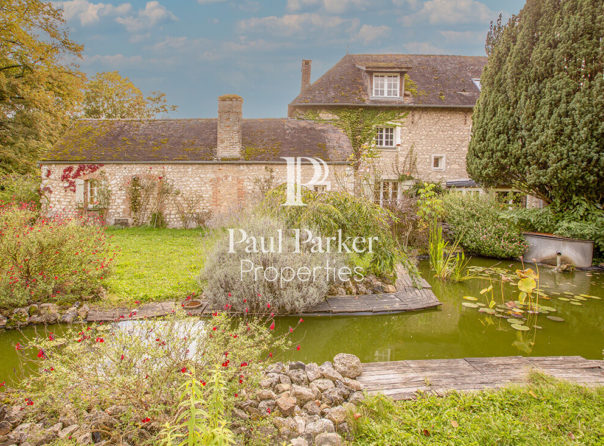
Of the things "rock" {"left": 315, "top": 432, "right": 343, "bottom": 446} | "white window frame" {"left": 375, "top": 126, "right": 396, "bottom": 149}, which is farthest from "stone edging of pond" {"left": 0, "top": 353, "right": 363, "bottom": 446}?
"white window frame" {"left": 375, "top": 126, "right": 396, "bottom": 149}

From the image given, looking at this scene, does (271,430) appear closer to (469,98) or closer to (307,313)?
(307,313)

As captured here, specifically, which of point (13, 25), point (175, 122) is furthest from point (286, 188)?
point (13, 25)

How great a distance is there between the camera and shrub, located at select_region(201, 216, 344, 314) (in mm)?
5250

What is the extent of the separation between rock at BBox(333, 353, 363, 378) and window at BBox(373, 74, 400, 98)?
16361mm

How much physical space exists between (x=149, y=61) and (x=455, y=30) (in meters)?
17.3

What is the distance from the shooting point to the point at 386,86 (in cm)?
1756

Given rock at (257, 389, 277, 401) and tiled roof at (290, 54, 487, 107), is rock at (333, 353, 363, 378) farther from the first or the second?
tiled roof at (290, 54, 487, 107)

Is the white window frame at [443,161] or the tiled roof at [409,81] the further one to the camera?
the white window frame at [443,161]

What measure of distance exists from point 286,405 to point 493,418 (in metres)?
1.58

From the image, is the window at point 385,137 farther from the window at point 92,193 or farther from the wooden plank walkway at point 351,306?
the window at point 92,193

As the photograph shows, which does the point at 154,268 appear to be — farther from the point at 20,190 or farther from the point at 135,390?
the point at 20,190

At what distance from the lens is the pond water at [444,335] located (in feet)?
14.1

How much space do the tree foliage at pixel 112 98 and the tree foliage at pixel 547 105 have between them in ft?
83.7

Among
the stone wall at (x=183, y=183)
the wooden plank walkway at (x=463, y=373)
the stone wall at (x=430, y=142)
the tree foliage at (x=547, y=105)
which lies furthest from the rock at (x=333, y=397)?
the stone wall at (x=430, y=142)
